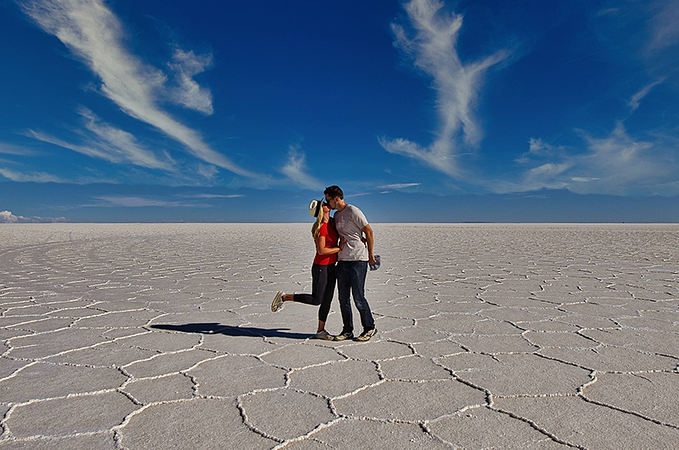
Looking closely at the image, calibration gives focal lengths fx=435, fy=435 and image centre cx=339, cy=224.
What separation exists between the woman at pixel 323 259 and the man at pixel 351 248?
60 mm

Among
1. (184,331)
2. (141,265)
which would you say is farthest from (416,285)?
(141,265)

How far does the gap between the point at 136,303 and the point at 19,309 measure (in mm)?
986

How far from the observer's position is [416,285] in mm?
5426

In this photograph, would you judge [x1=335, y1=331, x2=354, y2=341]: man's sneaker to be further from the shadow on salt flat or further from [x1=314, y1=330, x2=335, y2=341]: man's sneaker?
the shadow on salt flat

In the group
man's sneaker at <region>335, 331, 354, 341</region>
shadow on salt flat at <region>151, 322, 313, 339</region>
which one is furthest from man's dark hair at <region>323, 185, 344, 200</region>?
shadow on salt flat at <region>151, 322, 313, 339</region>

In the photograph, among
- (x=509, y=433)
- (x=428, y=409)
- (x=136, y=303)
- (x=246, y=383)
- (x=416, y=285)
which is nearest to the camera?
(x=509, y=433)

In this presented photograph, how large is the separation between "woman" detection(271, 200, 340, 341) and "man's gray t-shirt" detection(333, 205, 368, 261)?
0.07 meters

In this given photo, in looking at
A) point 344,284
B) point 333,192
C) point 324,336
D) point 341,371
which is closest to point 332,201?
point 333,192

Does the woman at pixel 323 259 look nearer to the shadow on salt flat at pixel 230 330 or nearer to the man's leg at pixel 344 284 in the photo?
the man's leg at pixel 344 284

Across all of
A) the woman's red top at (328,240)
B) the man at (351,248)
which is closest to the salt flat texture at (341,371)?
the man at (351,248)

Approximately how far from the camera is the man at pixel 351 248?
2852 mm

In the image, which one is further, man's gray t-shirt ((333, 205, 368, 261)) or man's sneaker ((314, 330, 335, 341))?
man's sneaker ((314, 330, 335, 341))

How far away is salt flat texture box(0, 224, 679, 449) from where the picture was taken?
1.74 metres

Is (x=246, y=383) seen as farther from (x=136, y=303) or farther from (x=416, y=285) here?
(x=416, y=285)
